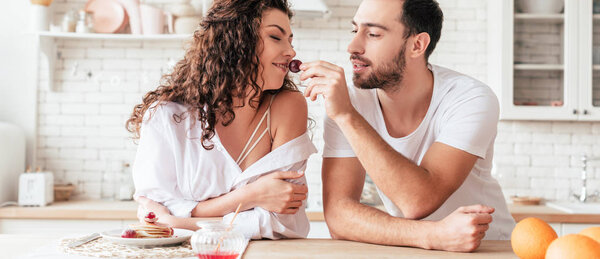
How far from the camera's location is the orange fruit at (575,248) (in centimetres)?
121

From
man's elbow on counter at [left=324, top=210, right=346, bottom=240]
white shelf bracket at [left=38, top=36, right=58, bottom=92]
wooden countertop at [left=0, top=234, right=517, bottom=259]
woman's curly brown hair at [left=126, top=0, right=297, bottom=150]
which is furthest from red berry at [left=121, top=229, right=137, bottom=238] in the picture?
white shelf bracket at [left=38, top=36, right=58, bottom=92]

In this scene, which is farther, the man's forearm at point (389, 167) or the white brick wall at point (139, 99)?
the white brick wall at point (139, 99)

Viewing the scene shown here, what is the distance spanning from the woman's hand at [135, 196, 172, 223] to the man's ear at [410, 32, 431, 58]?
1.03m

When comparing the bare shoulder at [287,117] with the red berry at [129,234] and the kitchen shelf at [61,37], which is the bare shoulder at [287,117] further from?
the kitchen shelf at [61,37]

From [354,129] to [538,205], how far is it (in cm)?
255

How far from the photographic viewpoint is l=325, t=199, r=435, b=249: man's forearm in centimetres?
165

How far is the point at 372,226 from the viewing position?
1.75m

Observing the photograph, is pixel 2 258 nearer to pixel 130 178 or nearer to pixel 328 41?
pixel 130 178

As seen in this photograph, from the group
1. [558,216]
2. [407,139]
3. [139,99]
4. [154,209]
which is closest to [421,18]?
[407,139]

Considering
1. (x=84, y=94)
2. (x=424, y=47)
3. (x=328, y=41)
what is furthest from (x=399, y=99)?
(x=84, y=94)

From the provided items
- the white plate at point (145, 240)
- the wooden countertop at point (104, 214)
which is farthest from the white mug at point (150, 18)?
the white plate at point (145, 240)

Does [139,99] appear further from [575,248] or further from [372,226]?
[575,248]

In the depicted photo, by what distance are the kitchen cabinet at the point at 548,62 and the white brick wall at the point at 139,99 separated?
0.90ft

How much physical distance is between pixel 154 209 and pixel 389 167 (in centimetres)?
75
